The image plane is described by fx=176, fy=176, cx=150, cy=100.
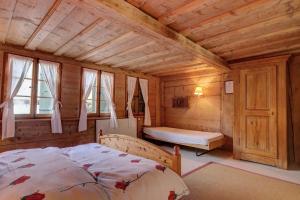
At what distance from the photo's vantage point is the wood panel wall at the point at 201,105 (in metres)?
4.61

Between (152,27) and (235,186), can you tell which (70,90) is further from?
(235,186)

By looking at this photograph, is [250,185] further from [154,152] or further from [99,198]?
[99,198]

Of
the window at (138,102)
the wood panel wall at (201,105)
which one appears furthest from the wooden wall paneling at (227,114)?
the window at (138,102)

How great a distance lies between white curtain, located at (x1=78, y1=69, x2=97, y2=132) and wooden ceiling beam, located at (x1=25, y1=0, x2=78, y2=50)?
135 cm

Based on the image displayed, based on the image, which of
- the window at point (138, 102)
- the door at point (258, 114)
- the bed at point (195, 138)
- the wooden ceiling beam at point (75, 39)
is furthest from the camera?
the window at point (138, 102)

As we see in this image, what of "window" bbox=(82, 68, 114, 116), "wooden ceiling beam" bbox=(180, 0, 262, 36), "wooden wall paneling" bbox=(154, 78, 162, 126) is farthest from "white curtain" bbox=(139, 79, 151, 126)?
"wooden ceiling beam" bbox=(180, 0, 262, 36)

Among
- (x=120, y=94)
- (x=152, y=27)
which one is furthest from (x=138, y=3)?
(x=120, y=94)

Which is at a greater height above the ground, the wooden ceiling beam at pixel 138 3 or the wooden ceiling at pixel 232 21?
the wooden ceiling beam at pixel 138 3

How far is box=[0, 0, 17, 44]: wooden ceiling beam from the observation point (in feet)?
6.50

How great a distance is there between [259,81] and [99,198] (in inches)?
148

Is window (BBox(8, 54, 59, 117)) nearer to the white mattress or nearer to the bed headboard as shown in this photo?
the bed headboard

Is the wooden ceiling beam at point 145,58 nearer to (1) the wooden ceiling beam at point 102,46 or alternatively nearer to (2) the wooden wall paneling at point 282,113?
(1) the wooden ceiling beam at point 102,46

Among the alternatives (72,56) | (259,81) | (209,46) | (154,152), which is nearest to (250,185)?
(154,152)

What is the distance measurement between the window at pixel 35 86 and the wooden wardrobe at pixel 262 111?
4101mm
